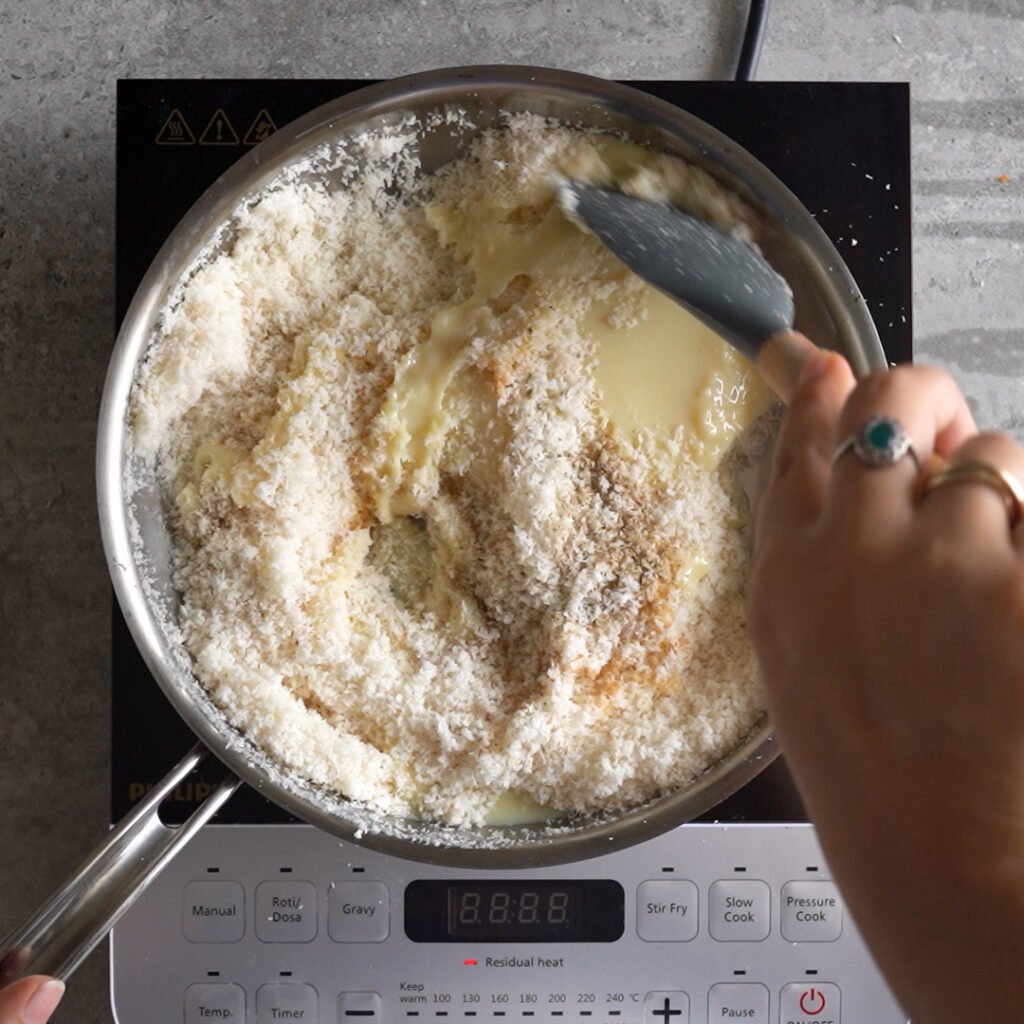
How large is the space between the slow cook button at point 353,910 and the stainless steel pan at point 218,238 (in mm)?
95

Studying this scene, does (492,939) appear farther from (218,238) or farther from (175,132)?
(175,132)

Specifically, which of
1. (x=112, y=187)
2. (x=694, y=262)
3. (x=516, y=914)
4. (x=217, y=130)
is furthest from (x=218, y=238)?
(x=516, y=914)

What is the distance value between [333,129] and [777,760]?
57cm

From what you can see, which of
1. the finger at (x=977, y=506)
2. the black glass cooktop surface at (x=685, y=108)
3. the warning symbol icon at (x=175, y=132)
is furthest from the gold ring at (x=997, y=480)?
the warning symbol icon at (x=175, y=132)

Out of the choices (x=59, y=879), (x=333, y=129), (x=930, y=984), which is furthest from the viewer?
(x=59, y=879)

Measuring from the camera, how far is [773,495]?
0.50 m

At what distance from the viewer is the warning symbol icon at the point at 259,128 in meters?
0.83

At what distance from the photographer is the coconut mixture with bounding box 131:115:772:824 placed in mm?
768

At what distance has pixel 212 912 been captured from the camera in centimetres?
82

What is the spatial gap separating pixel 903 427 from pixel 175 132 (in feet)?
2.04

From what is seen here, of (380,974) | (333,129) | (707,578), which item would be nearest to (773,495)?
(707,578)

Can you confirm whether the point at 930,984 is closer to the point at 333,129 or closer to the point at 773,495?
the point at 773,495

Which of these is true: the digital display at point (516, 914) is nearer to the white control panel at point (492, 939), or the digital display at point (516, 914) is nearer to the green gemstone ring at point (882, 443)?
the white control panel at point (492, 939)

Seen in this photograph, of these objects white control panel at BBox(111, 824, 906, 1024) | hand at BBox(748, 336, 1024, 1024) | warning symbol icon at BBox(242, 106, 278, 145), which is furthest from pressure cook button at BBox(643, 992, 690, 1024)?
warning symbol icon at BBox(242, 106, 278, 145)
